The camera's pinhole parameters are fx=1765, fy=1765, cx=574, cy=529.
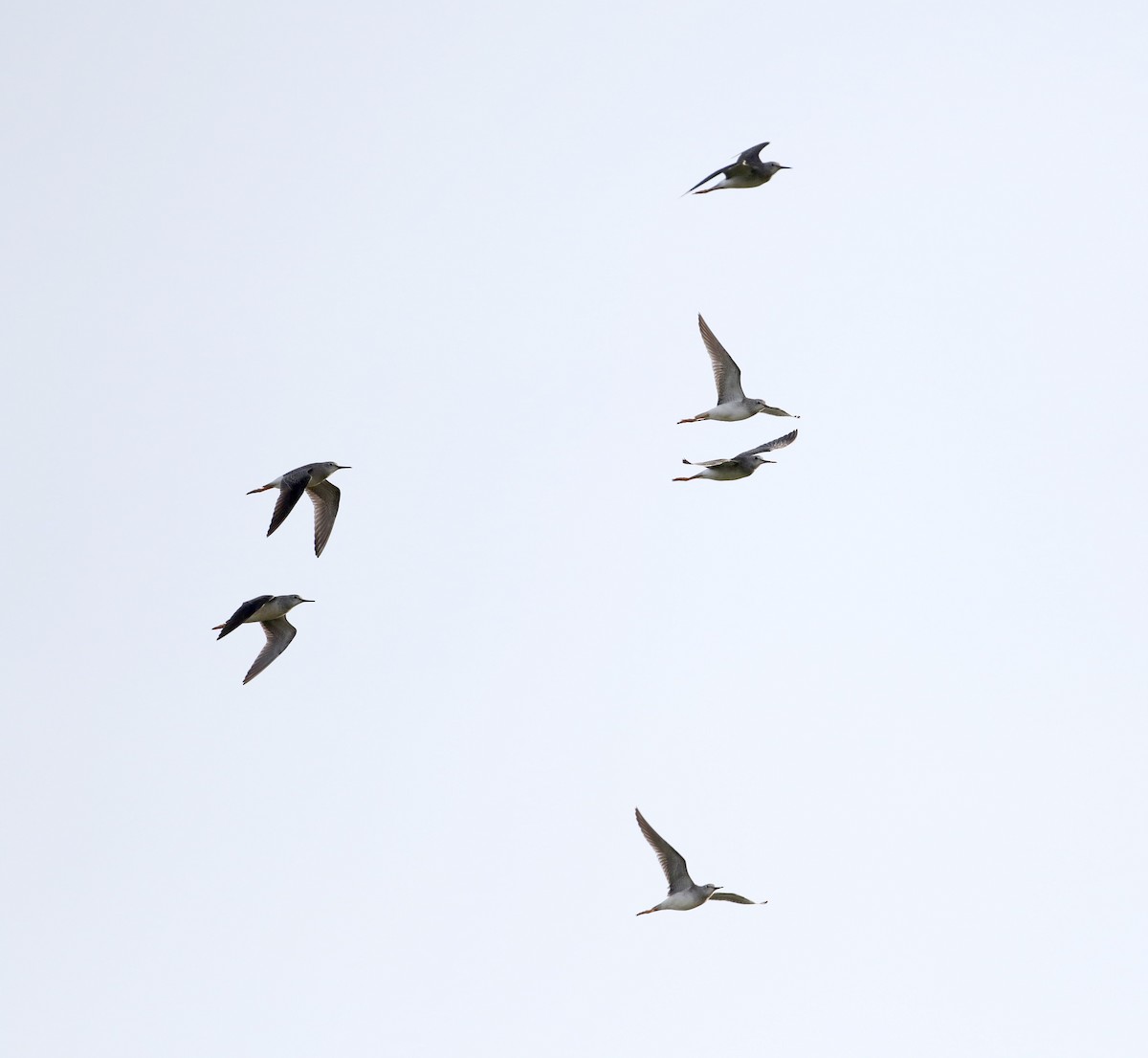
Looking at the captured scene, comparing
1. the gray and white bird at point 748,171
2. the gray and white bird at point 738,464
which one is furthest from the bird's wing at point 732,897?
the gray and white bird at point 748,171

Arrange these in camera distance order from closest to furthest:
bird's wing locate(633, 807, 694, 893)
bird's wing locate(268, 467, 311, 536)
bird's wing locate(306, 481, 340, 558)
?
bird's wing locate(268, 467, 311, 536) < bird's wing locate(633, 807, 694, 893) < bird's wing locate(306, 481, 340, 558)

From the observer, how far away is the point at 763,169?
31531 millimetres

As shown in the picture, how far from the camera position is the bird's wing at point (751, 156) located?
3128 cm

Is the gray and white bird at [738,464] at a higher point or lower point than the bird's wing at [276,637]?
higher

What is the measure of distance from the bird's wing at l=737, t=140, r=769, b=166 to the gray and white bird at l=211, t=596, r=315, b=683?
1110 centimetres

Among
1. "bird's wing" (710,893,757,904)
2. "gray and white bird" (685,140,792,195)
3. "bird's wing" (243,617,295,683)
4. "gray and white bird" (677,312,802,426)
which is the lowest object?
"bird's wing" (710,893,757,904)

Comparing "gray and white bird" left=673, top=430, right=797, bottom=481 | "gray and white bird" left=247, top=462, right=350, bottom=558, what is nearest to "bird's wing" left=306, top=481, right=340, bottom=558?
"gray and white bird" left=247, top=462, right=350, bottom=558

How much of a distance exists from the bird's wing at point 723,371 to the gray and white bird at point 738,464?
1.49m

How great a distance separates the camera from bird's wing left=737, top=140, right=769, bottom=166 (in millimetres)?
31281

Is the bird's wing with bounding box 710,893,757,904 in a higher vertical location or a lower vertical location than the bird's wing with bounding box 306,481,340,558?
lower

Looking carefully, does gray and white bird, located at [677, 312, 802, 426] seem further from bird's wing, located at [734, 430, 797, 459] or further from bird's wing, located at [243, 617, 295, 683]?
bird's wing, located at [243, 617, 295, 683]

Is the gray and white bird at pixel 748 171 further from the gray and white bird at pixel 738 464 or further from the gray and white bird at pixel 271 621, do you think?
the gray and white bird at pixel 271 621

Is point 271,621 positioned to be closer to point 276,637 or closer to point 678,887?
point 276,637

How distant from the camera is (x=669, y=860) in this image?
103 feet
